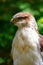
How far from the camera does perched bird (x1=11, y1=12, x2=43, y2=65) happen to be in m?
1.99

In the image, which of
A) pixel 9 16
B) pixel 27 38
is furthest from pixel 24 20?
pixel 9 16

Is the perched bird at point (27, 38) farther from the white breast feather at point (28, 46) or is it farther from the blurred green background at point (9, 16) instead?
the blurred green background at point (9, 16)

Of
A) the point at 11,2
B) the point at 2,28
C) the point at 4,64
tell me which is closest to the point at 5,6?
the point at 11,2

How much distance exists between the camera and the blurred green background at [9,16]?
278 cm

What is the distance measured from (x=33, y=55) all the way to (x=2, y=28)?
3.52 ft

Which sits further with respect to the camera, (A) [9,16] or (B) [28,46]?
(A) [9,16]

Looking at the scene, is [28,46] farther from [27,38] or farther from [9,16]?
[9,16]

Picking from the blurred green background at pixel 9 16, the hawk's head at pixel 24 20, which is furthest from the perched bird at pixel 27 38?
the blurred green background at pixel 9 16

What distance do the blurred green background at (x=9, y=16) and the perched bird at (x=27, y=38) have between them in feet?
1.81

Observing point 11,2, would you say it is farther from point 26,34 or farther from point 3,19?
point 26,34

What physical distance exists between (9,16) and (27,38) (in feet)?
3.27

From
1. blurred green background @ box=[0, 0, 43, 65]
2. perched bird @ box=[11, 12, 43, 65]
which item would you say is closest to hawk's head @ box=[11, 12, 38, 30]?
perched bird @ box=[11, 12, 43, 65]

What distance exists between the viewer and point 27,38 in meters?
1.99

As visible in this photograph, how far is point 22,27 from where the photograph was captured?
2.00 m
